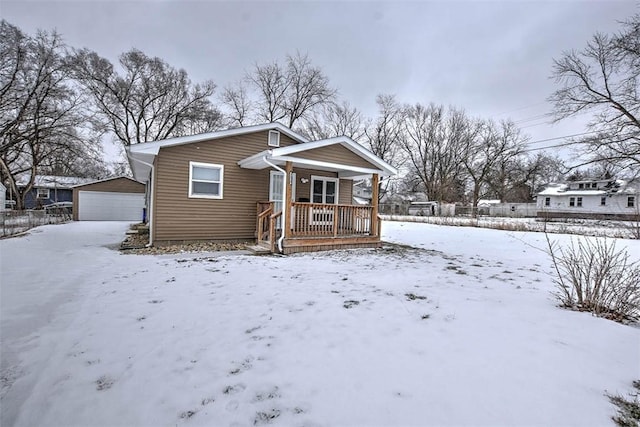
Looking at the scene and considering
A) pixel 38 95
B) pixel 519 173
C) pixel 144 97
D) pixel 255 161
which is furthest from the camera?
pixel 519 173

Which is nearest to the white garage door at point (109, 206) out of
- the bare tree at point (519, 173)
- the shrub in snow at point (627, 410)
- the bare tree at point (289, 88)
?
the bare tree at point (289, 88)

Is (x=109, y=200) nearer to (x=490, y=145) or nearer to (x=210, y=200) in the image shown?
(x=210, y=200)

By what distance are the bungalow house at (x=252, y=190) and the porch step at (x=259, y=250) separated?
0.41ft

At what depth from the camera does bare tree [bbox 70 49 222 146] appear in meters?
21.1

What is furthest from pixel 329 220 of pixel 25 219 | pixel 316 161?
pixel 25 219

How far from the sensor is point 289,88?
2641 centimetres

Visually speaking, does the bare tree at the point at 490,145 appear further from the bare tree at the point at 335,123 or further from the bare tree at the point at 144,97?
the bare tree at the point at 144,97

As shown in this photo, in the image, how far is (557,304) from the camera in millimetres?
3887

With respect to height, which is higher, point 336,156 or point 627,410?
point 336,156

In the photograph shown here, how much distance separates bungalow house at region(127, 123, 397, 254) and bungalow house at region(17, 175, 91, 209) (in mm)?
24085

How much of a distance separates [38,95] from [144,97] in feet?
24.3

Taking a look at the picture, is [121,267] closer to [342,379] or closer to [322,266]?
[322,266]

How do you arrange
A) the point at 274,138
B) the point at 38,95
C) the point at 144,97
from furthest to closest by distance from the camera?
the point at 144,97 → the point at 38,95 → the point at 274,138

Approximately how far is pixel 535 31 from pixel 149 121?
26.4 metres
